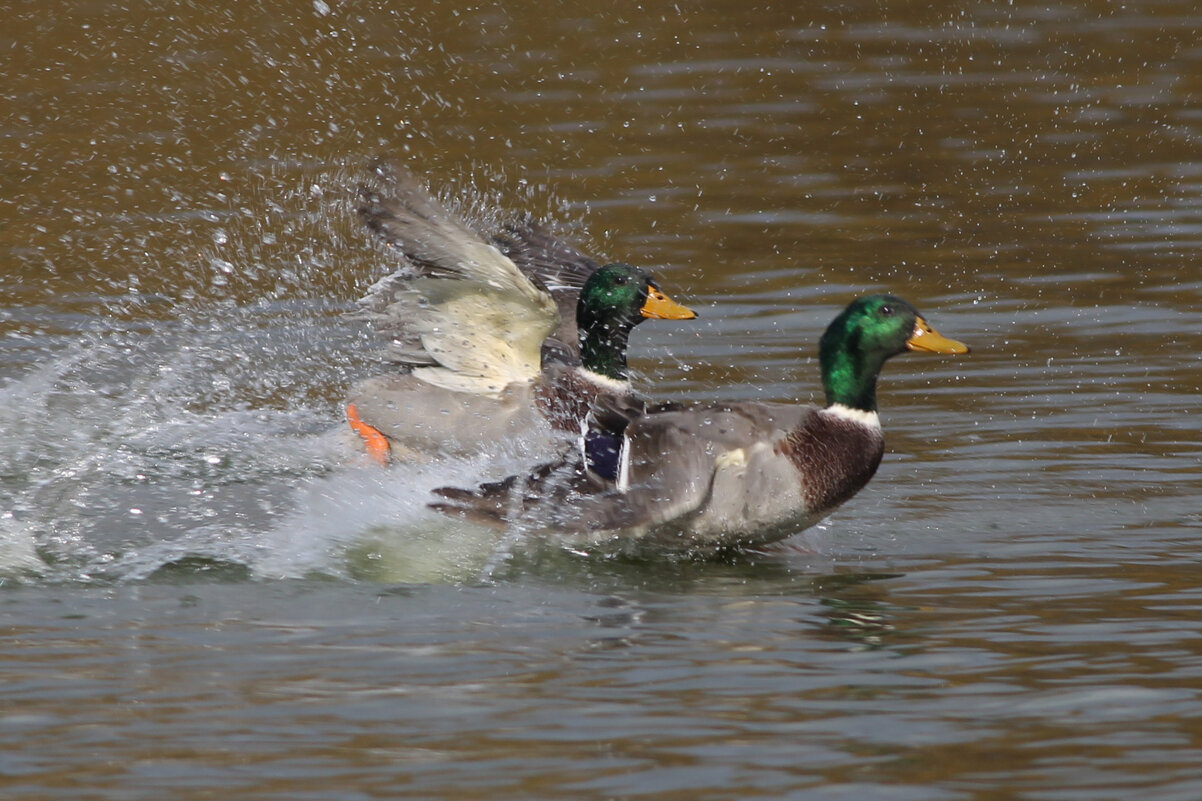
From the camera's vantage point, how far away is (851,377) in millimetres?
7398

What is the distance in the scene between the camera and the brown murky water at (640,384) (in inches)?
194

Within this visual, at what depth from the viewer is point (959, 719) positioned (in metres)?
4.97

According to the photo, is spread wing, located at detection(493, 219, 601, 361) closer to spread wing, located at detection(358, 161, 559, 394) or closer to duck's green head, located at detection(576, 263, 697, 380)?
duck's green head, located at detection(576, 263, 697, 380)

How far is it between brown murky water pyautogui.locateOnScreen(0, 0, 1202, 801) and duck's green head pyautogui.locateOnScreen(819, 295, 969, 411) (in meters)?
0.54

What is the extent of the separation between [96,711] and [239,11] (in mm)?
14048

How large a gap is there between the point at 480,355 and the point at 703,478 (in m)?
1.78

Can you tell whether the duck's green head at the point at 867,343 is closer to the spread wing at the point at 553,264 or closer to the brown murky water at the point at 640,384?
the brown murky water at the point at 640,384

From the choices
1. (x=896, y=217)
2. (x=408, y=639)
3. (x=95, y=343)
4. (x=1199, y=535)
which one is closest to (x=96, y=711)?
(x=408, y=639)

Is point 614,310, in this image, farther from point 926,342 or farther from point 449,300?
point 926,342

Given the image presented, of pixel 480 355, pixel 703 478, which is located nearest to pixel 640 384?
pixel 480 355

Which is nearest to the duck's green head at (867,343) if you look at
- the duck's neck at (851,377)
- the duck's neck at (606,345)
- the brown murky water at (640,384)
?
the duck's neck at (851,377)

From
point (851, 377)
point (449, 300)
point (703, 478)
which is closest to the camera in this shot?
point (703, 478)

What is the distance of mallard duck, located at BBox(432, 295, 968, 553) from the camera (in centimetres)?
702

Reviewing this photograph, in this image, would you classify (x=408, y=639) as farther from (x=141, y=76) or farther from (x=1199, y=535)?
(x=141, y=76)
